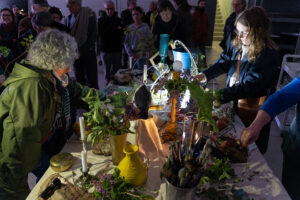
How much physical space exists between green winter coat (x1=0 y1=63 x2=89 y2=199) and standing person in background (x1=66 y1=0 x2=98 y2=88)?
2.37m

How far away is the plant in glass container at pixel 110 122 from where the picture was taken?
1121mm

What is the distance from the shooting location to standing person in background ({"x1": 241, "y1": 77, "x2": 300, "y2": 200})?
1199 millimetres

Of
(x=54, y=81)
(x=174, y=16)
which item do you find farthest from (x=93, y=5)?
(x=54, y=81)

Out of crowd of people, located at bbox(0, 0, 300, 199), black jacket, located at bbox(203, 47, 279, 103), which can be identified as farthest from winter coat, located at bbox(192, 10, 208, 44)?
black jacket, located at bbox(203, 47, 279, 103)

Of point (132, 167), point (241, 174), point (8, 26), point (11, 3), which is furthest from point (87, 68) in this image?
point (11, 3)

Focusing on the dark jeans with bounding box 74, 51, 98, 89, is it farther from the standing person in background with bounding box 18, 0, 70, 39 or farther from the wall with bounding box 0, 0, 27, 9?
the wall with bounding box 0, 0, 27, 9

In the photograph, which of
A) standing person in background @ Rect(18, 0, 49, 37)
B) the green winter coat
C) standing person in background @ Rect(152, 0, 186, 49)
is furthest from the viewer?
standing person in background @ Rect(152, 0, 186, 49)

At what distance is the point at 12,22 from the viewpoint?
330 centimetres

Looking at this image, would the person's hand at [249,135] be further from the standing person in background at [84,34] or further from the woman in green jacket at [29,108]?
the standing person in background at [84,34]

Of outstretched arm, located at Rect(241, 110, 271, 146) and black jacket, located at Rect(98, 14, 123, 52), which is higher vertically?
black jacket, located at Rect(98, 14, 123, 52)

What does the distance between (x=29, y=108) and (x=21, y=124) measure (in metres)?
0.10

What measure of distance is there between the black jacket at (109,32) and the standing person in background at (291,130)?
3148 millimetres

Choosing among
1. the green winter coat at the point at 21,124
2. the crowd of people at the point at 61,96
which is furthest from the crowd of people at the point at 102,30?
the green winter coat at the point at 21,124

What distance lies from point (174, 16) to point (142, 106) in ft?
8.15
